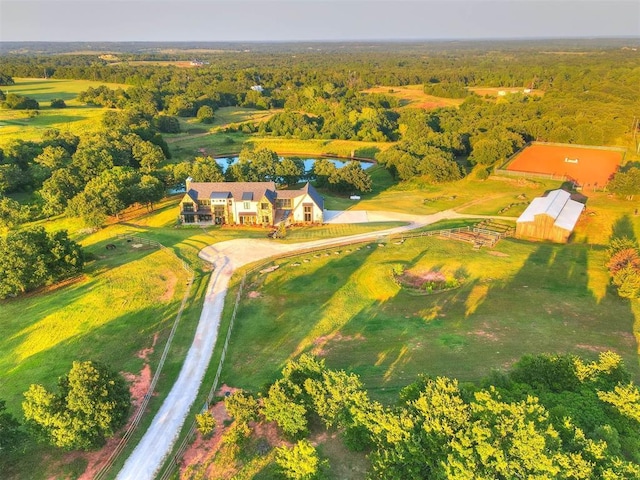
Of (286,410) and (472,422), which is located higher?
(472,422)

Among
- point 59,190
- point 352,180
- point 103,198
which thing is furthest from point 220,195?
point 59,190

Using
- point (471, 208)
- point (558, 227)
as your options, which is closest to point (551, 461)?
point (558, 227)

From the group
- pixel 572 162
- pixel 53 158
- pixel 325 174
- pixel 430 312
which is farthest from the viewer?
pixel 572 162

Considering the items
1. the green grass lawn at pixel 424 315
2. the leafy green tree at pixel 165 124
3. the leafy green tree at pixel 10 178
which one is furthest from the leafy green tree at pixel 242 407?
the leafy green tree at pixel 165 124

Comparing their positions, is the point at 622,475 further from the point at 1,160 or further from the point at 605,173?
the point at 1,160

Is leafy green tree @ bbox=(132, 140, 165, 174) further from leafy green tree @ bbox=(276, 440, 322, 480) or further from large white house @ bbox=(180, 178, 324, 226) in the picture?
leafy green tree @ bbox=(276, 440, 322, 480)

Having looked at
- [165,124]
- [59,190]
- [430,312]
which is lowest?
[430,312]

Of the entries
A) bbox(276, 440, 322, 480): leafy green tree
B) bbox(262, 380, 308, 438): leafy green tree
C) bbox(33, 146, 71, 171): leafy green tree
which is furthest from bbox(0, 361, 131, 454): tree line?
bbox(33, 146, 71, 171): leafy green tree

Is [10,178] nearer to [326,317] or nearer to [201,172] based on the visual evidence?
[201,172]
